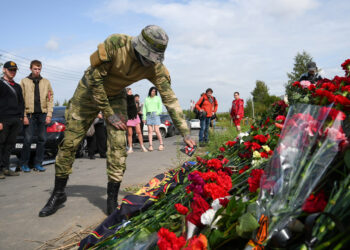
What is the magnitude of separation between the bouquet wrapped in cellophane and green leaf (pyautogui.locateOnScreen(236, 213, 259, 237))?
5 cm

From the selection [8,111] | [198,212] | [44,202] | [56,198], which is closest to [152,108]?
[8,111]

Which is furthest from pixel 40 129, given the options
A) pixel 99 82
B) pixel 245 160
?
pixel 245 160

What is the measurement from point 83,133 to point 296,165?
2.88 meters

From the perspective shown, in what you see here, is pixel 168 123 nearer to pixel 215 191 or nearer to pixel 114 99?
pixel 114 99

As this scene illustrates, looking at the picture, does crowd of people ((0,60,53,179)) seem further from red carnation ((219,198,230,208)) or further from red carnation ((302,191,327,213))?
red carnation ((302,191,327,213))

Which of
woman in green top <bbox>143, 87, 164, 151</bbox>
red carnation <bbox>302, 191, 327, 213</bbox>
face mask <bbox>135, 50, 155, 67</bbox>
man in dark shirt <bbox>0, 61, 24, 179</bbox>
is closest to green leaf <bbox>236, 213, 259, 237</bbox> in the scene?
red carnation <bbox>302, 191, 327, 213</bbox>

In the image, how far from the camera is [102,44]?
121 inches

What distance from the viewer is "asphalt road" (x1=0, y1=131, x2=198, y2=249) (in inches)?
118

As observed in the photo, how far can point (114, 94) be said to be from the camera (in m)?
3.54

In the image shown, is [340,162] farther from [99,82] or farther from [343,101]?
[99,82]

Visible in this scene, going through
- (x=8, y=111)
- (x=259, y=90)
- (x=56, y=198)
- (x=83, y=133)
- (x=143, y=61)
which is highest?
(x=259, y=90)

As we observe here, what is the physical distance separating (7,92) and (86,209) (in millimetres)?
3393

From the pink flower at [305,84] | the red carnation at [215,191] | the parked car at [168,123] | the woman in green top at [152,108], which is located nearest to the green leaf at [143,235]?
the red carnation at [215,191]

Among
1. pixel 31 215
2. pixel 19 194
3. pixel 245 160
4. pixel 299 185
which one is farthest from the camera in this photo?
pixel 19 194
